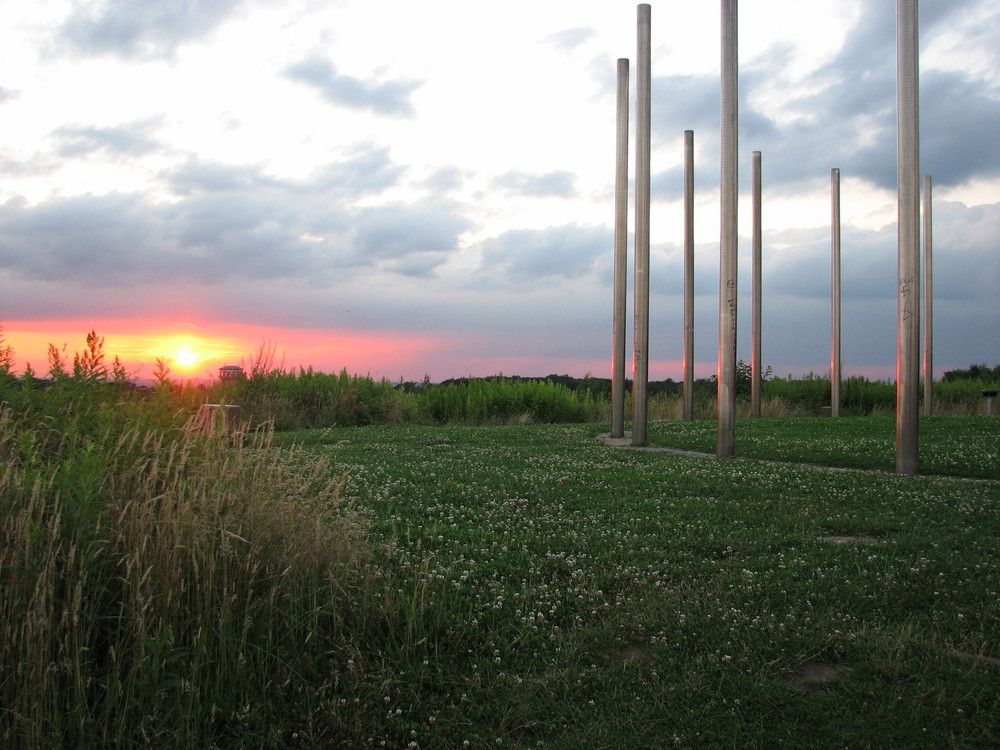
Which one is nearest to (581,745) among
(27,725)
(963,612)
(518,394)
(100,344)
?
(27,725)

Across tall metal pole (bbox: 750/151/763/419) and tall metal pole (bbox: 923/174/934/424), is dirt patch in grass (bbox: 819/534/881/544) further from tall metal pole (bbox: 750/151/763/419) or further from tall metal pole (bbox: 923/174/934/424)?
tall metal pole (bbox: 923/174/934/424)

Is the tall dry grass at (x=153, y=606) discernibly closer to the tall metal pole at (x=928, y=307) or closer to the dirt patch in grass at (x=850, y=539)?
the dirt patch in grass at (x=850, y=539)

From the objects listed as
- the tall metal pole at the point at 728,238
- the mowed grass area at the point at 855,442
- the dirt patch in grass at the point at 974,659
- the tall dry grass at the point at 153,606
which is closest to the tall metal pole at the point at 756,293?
the mowed grass area at the point at 855,442

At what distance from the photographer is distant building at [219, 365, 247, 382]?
20.1m

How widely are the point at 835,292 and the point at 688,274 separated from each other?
5.77 m

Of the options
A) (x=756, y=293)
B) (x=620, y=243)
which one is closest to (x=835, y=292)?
(x=756, y=293)

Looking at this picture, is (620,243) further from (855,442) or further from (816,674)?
(816,674)

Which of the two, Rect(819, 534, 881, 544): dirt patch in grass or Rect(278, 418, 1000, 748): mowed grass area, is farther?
Rect(819, 534, 881, 544): dirt patch in grass

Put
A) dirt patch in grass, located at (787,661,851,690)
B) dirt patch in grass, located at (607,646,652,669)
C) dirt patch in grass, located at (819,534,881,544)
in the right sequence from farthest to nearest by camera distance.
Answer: dirt patch in grass, located at (819,534,881,544)
dirt patch in grass, located at (607,646,652,669)
dirt patch in grass, located at (787,661,851,690)

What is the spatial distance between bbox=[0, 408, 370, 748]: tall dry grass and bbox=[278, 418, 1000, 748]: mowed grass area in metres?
0.35

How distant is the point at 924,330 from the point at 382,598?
2633cm

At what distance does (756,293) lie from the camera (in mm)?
24047

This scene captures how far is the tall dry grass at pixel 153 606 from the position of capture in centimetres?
363

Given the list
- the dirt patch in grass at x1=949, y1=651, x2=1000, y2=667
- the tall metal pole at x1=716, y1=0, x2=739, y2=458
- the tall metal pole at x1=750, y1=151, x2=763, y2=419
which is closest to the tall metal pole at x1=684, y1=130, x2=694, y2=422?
the tall metal pole at x1=750, y1=151, x2=763, y2=419
